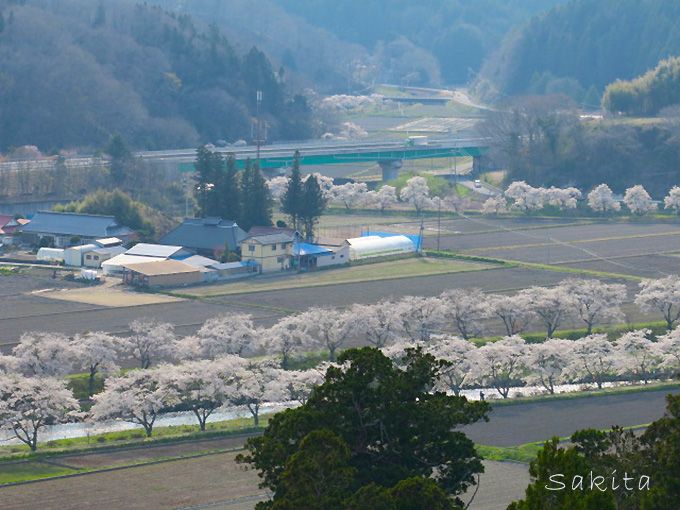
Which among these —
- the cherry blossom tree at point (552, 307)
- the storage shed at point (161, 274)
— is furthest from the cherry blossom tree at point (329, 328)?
the storage shed at point (161, 274)

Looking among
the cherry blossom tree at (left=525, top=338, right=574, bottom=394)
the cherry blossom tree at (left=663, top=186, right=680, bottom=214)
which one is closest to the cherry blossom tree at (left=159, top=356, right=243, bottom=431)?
the cherry blossom tree at (left=525, top=338, right=574, bottom=394)

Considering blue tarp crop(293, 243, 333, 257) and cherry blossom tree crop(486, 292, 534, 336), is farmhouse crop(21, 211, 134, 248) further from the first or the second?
cherry blossom tree crop(486, 292, 534, 336)

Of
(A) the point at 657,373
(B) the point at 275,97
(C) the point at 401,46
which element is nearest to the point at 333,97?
(B) the point at 275,97

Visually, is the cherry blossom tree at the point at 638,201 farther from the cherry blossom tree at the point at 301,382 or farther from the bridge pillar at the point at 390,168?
the cherry blossom tree at the point at 301,382

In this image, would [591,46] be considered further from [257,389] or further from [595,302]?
[257,389]

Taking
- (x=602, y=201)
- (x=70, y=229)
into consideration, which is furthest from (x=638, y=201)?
(x=70, y=229)

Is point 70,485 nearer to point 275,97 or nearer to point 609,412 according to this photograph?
point 609,412

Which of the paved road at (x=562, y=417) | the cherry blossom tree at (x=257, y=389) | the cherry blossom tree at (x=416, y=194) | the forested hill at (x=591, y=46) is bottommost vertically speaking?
the paved road at (x=562, y=417)
